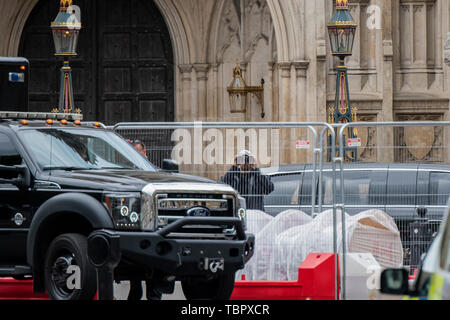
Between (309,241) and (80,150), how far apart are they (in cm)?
265

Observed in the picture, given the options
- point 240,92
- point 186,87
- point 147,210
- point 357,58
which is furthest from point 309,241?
point 186,87

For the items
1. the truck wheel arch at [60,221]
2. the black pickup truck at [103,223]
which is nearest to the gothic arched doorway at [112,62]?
the black pickup truck at [103,223]

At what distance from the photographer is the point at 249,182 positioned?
1353 cm

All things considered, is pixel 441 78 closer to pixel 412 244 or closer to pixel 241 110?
pixel 241 110

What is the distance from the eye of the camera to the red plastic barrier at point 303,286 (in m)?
12.2

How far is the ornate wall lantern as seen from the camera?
2683cm

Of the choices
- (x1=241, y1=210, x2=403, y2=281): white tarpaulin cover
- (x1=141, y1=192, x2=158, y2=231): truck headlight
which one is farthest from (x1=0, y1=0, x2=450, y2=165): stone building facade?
(x1=141, y1=192, x2=158, y2=231): truck headlight

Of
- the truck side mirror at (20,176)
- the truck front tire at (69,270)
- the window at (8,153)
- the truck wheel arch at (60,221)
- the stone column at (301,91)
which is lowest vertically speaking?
the truck front tire at (69,270)

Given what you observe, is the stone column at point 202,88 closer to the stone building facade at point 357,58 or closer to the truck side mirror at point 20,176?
the stone building facade at point 357,58

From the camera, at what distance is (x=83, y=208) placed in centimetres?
1089

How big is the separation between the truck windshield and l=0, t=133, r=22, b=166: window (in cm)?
14

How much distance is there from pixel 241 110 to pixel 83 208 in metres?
16.4

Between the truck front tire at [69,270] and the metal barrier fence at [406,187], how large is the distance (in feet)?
9.63
